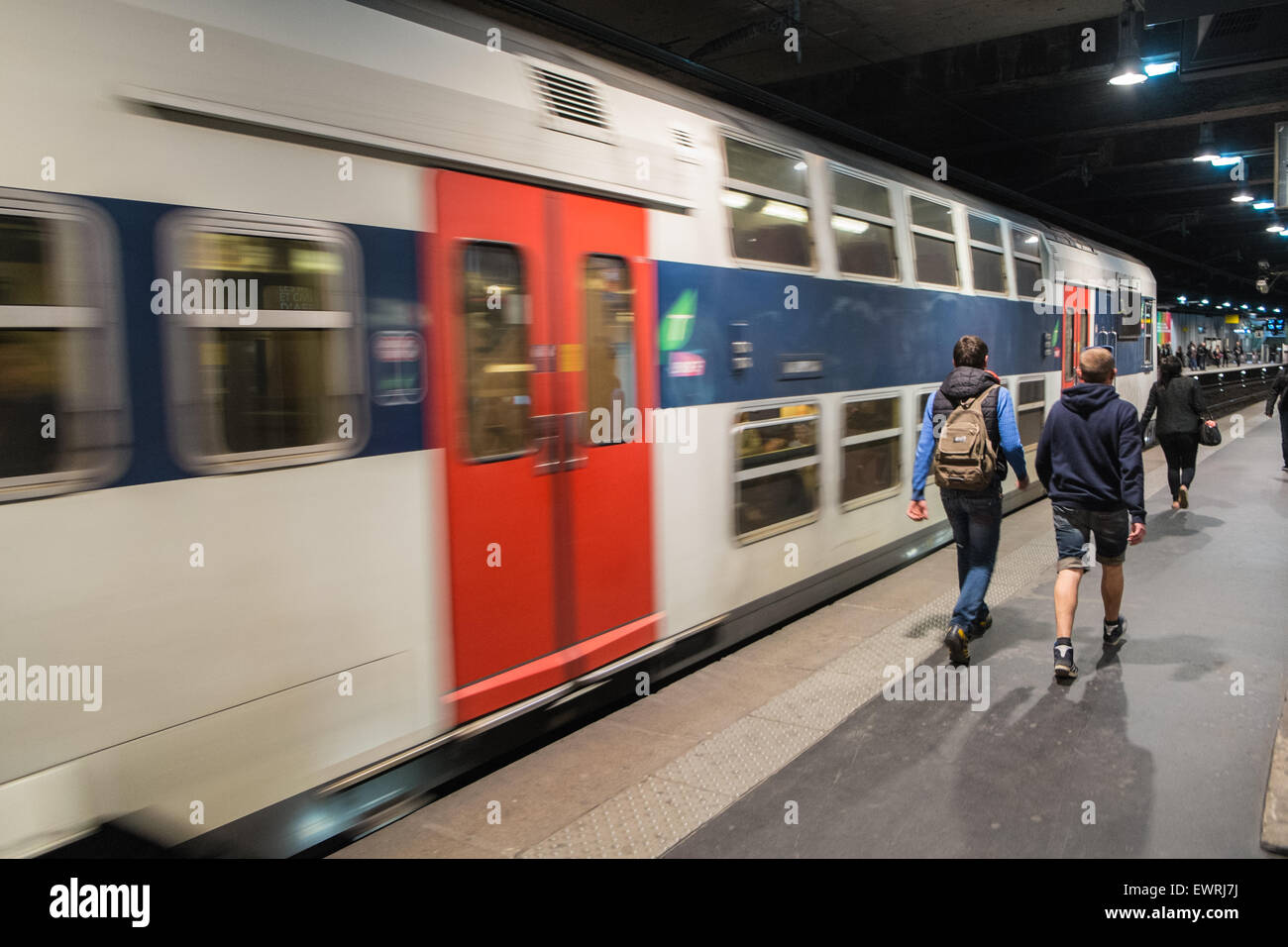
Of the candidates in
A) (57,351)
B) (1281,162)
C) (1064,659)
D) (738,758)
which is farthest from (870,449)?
(1281,162)

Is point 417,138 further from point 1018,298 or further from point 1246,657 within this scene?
point 1018,298

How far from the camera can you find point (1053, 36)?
9.85 metres

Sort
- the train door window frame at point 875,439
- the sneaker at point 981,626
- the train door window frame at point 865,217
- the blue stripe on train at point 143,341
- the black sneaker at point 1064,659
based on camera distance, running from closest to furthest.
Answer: the blue stripe on train at point 143,341
the black sneaker at point 1064,659
the sneaker at point 981,626
the train door window frame at point 865,217
the train door window frame at point 875,439

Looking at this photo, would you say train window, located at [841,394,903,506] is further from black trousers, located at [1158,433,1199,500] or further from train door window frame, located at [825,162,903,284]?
black trousers, located at [1158,433,1199,500]

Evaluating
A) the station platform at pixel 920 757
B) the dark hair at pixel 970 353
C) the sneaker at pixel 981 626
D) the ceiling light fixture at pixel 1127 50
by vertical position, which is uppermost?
the ceiling light fixture at pixel 1127 50

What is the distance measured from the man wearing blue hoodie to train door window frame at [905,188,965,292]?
264 cm

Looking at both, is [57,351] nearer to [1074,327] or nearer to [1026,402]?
[1026,402]

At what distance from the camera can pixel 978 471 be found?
5.45 meters

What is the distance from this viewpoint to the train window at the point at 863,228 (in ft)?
22.1

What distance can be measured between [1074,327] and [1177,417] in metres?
2.39

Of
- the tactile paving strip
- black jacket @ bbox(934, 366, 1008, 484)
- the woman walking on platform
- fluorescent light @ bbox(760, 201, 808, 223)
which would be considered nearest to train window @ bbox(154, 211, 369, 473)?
the tactile paving strip

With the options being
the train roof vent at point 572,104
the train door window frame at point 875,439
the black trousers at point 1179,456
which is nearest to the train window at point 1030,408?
the black trousers at point 1179,456

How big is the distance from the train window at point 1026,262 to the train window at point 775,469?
4760 mm

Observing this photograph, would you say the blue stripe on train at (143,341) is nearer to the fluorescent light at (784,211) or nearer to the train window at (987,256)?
the fluorescent light at (784,211)
